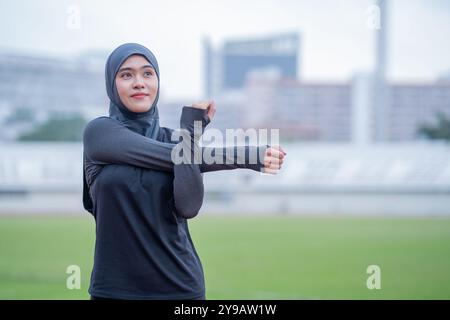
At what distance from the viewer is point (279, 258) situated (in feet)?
39.1

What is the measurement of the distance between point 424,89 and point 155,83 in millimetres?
71333

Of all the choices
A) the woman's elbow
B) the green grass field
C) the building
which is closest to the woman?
the woman's elbow

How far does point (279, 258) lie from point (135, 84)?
1023 centimetres

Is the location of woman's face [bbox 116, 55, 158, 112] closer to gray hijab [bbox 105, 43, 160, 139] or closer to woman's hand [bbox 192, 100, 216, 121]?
gray hijab [bbox 105, 43, 160, 139]

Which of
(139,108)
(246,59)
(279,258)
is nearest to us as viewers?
(139,108)

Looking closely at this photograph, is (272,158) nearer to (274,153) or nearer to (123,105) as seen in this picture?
(274,153)

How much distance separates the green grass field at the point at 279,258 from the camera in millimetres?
7672

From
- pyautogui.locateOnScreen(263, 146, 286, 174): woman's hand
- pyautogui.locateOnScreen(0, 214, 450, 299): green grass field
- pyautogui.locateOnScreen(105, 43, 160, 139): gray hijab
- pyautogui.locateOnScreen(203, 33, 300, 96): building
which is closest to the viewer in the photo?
pyautogui.locateOnScreen(263, 146, 286, 174): woman's hand

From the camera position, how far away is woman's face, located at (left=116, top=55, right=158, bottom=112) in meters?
1.93

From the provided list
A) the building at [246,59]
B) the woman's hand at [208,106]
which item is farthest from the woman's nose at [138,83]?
the building at [246,59]

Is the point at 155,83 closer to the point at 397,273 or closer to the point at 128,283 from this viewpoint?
the point at 128,283

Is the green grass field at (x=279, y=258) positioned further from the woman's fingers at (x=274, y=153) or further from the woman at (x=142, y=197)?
the woman's fingers at (x=274, y=153)

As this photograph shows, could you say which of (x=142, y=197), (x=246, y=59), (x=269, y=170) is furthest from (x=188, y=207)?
(x=246, y=59)

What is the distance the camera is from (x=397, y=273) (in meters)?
9.80
